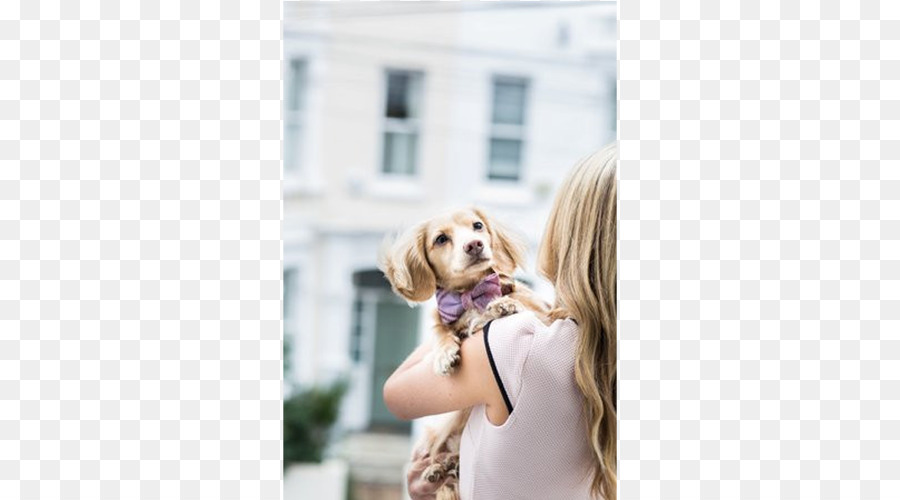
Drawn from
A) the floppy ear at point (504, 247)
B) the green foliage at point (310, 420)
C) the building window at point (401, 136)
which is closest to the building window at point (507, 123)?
the building window at point (401, 136)

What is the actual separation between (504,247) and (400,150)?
2.57 metres

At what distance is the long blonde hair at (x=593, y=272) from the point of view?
1.55 metres

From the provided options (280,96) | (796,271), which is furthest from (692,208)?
(280,96)

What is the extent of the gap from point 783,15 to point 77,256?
1.58 meters

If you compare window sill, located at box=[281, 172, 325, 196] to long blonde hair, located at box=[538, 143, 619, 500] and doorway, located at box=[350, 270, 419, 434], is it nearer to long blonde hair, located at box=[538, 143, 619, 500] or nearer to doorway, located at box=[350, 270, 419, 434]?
doorway, located at box=[350, 270, 419, 434]

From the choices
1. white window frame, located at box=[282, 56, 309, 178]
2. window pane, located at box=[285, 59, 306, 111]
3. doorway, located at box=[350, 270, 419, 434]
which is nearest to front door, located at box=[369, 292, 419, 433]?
doorway, located at box=[350, 270, 419, 434]

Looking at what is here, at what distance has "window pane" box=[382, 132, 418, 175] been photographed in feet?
13.7

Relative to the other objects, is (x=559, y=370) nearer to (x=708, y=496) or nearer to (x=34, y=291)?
(x=708, y=496)

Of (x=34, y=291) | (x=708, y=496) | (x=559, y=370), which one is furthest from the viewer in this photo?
(x=34, y=291)

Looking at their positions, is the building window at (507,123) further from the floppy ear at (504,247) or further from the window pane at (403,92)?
the floppy ear at (504,247)

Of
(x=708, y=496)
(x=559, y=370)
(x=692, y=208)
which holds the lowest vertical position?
(x=708, y=496)

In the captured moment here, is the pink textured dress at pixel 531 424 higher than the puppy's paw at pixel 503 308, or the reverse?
the puppy's paw at pixel 503 308

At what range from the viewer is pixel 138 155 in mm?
2010

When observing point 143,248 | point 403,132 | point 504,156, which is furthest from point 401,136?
point 143,248
